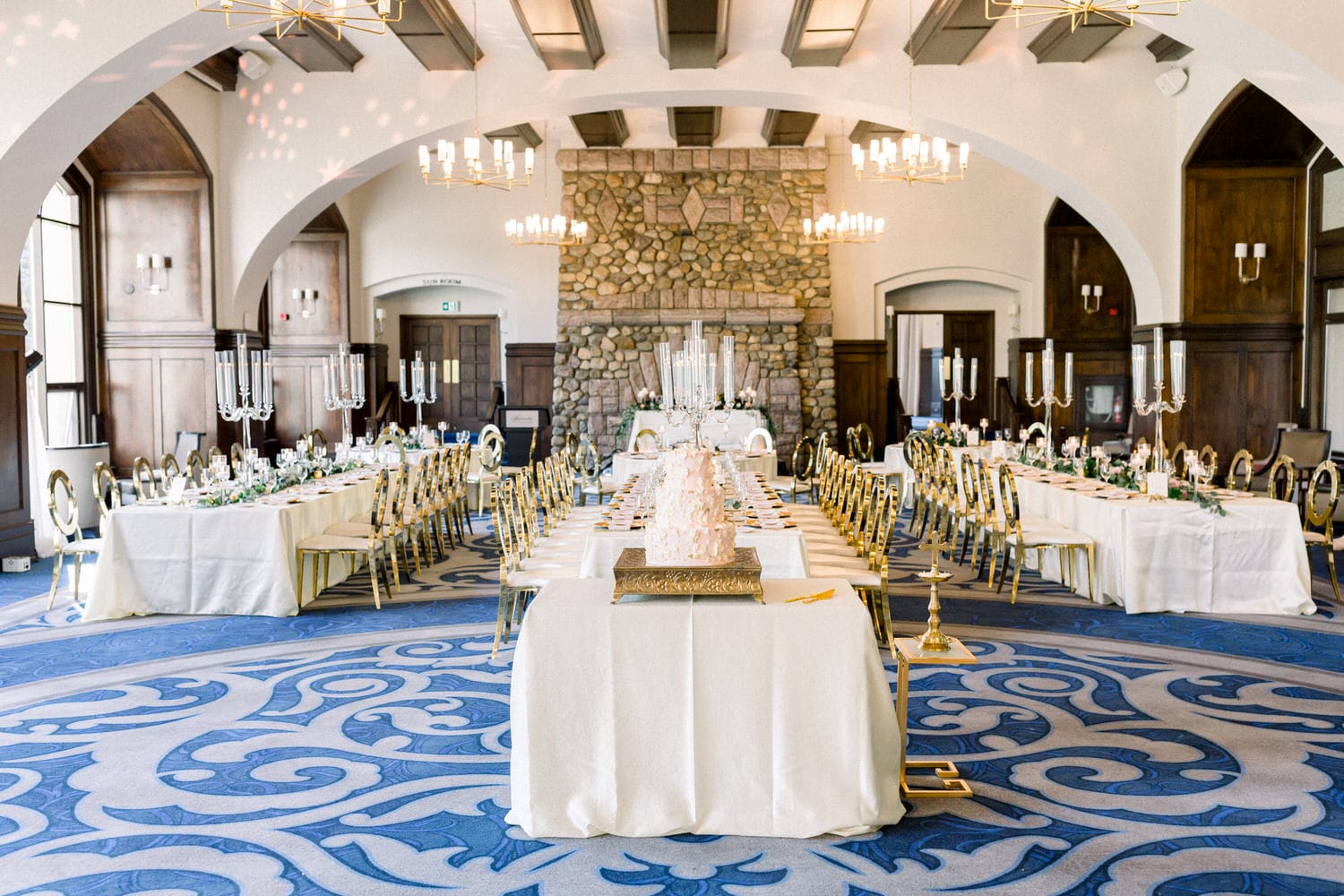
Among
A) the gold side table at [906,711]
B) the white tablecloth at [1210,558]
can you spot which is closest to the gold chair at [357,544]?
the gold side table at [906,711]

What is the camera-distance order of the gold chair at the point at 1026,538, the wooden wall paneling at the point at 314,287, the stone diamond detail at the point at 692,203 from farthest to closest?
the wooden wall paneling at the point at 314,287
the stone diamond detail at the point at 692,203
the gold chair at the point at 1026,538

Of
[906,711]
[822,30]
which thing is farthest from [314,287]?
[906,711]

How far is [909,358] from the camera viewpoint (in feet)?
77.1

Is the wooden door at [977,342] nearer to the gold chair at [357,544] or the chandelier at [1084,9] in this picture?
the chandelier at [1084,9]

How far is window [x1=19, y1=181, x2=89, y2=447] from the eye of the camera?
436 inches

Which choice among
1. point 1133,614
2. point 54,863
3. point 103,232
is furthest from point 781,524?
point 103,232

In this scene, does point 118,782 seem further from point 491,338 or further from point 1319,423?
point 491,338

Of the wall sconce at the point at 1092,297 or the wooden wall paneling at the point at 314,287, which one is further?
the wooden wall paneling at the point at 314,287

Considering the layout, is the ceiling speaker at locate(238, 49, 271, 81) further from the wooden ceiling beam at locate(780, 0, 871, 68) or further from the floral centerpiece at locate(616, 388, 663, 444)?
the floral centerpiece at locate(616, 388, 663, 444)

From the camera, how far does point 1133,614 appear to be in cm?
667

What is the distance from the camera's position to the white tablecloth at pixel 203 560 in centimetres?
672

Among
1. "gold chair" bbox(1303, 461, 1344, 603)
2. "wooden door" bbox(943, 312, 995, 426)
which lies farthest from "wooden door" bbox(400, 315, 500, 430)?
"gold chair" bbox(1303, 461, 1344, 603)

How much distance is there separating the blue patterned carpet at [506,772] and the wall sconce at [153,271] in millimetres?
6449

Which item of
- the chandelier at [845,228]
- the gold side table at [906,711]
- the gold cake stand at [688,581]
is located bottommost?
the gold side table at [906,711]
